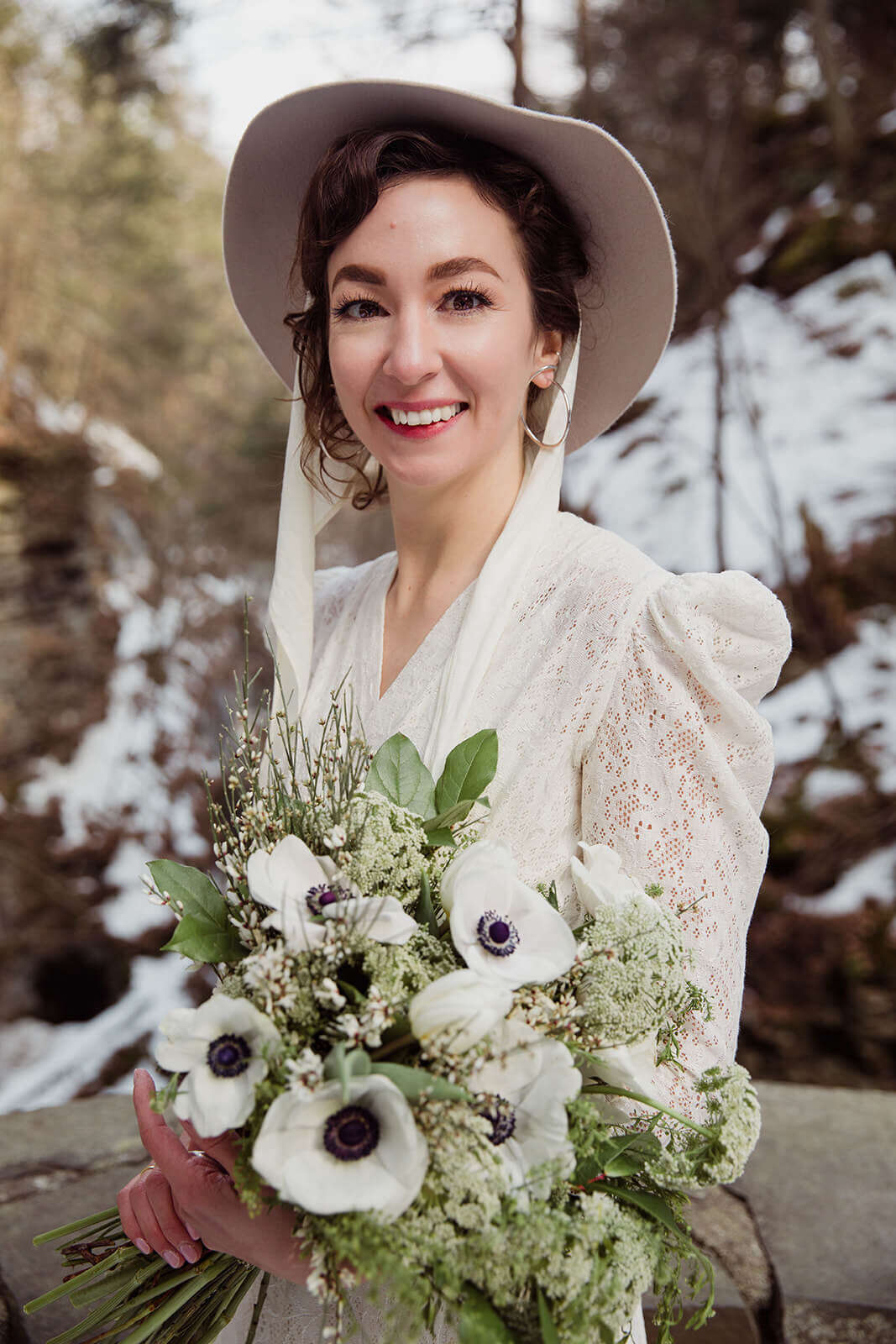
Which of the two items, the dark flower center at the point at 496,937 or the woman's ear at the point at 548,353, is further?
the woman's ear at the point at 548,353

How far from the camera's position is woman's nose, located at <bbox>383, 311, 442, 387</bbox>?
1492 mm

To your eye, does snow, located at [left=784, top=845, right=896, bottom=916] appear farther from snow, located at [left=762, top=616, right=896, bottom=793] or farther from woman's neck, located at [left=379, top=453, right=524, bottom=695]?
woman's neck, located at [left=379, top=453, right=524, bottom=695]

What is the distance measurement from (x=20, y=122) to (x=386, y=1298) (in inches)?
394

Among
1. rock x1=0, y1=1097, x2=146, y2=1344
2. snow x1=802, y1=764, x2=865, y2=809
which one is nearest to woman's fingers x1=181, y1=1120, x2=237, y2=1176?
rock x1=0, y1=1097, x2=146, y2=1344

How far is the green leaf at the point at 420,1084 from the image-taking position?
→ 38.0 inches

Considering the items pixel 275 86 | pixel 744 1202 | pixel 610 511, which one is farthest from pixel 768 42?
pixel 744 1202

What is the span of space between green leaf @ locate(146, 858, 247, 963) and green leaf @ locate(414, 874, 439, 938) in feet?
0.67

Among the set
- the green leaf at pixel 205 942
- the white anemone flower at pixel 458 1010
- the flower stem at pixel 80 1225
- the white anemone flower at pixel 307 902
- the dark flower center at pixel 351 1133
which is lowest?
the flower stem at pixel 80 1225

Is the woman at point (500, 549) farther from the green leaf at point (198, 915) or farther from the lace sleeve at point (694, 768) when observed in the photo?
the green leaf at point (198, 915)

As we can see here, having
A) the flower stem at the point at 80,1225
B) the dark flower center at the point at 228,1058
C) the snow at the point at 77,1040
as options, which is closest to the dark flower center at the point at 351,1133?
the dark flower center at the point at 228,1058

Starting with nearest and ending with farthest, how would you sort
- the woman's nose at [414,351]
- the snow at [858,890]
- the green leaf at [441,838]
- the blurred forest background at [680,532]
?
the green leaf at [441,838] < the woman's nose at [414,351] < the snow at [858,890] < the blurred forest background at [680,532]

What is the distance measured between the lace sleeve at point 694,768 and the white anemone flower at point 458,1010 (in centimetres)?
40

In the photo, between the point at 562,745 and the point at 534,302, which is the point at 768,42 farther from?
the point at 562,745

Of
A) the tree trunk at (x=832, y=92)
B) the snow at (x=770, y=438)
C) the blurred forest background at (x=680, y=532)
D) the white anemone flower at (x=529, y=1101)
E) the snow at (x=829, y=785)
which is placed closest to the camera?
the white anemone flower at (x=529, y=1101)
